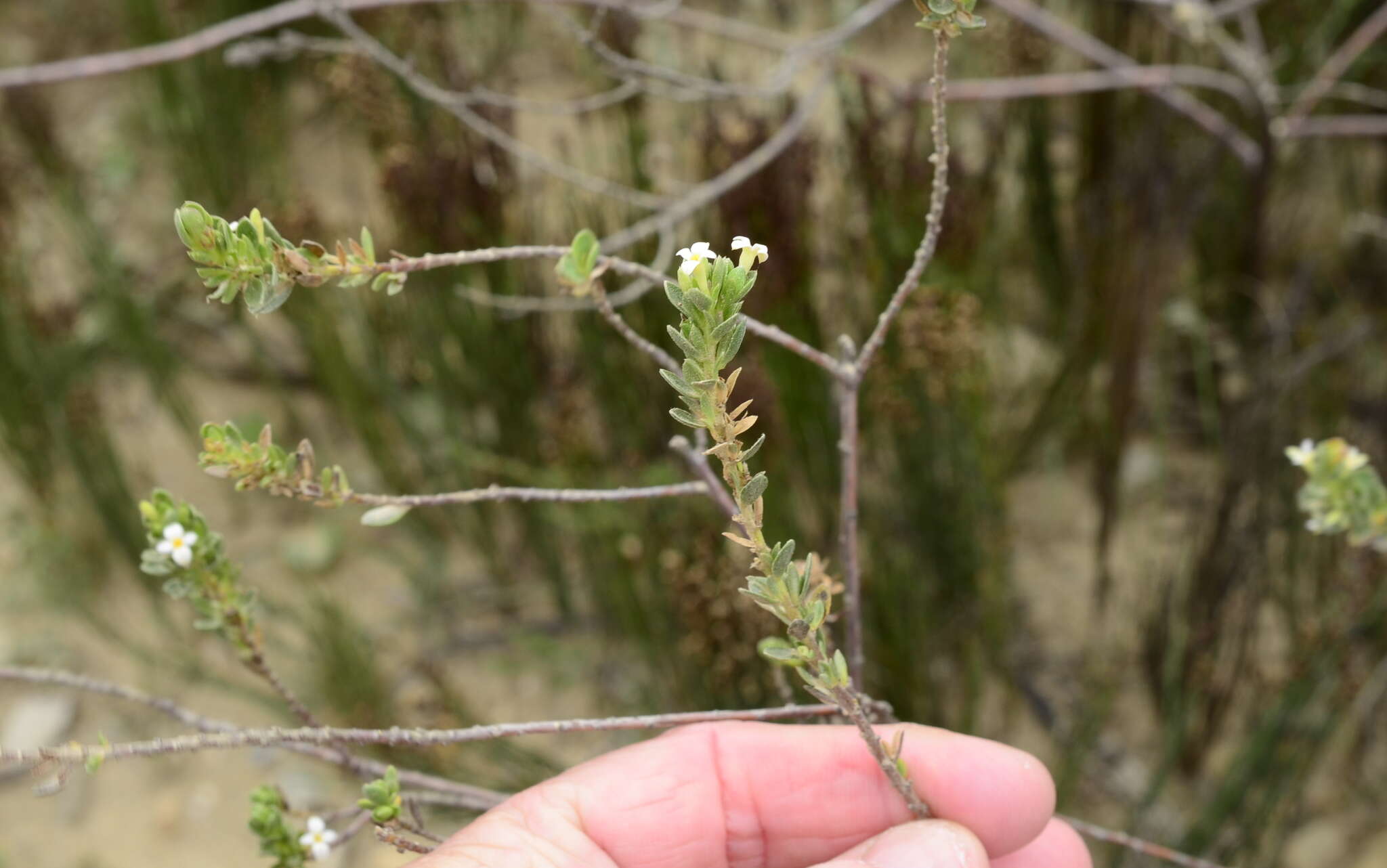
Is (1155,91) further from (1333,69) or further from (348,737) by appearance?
(348,737)

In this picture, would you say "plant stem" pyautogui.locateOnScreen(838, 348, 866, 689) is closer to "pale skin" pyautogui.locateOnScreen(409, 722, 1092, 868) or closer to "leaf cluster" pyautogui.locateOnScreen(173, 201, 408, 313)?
"pale skin" pyautogui.locateOnScreen(409, 722, 1092, 868)

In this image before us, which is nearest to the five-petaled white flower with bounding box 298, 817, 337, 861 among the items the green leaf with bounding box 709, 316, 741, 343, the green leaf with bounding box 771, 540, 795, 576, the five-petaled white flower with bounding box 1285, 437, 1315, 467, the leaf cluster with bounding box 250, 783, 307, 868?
the leaf cluster with bounding box 250, 783, 307, 868

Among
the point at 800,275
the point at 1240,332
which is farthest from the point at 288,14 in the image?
the point at 1240,332

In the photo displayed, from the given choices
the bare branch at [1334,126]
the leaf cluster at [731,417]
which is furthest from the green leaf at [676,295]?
the bare branch at [1334,126]

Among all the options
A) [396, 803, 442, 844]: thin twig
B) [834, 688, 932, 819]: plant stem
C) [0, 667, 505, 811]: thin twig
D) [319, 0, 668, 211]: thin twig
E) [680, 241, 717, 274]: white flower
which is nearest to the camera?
[680, 241, 717, 274]: white flower

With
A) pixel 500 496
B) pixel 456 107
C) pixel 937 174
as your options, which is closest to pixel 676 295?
pixel 937 174

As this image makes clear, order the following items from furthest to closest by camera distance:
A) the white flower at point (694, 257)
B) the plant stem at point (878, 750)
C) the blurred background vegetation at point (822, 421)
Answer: the blurred background vegetation at point (822, 421) → the plant stem at point (878, 750) → the white flower at point (694, 257)

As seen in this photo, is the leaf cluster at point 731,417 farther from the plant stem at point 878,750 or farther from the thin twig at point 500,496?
the thin twig at point 500,496
